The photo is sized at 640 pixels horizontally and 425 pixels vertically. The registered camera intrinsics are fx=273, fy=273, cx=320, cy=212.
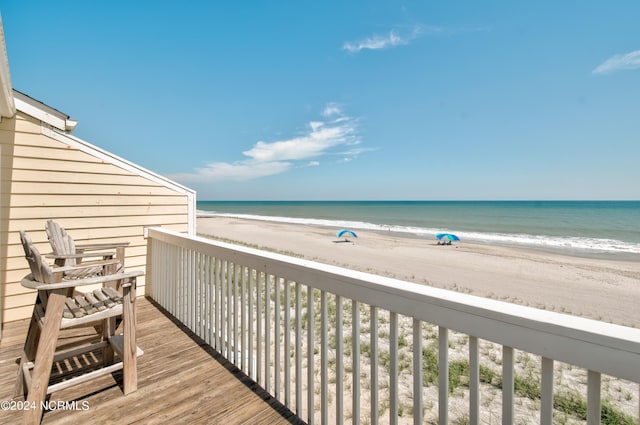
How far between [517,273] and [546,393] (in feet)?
26.9

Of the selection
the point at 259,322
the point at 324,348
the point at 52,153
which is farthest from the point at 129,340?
the point at 52,153

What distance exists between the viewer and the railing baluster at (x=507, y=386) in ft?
2.71

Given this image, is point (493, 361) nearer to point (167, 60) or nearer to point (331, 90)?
point (167, 60)

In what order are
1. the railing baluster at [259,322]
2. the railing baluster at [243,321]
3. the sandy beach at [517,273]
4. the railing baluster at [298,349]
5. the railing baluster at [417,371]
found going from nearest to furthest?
1. the railing baluster at [417,371]
2. the railing baluster at [298,349]
3. the railing baluster at [259,322]
4. the railing baluster at [243,321]
5. the sandy beach at [517,273]

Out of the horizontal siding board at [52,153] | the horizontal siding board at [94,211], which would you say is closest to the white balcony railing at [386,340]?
the horizontal siding board at [94,211]

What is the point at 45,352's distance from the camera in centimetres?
151

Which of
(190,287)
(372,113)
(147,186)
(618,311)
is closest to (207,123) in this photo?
(372,113)

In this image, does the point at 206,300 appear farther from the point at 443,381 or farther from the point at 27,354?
the point at 443,381

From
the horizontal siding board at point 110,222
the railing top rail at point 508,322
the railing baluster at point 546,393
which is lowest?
the railing baluster at point 546,393

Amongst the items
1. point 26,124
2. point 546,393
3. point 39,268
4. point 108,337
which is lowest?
point 108,337

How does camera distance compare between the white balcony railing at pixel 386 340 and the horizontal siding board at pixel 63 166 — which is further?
the horizontal siding board at pixel 63 166

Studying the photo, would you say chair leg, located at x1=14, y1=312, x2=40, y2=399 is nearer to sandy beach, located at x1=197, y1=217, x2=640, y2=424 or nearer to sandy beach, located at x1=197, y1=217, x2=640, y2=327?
sandy beach, located at x1=197, y1=217, x2=640, y2=424

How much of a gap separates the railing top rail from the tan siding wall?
3104 mm

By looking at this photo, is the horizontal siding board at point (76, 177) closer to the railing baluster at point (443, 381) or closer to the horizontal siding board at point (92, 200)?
the horizontal siding board at point (92, 200)
